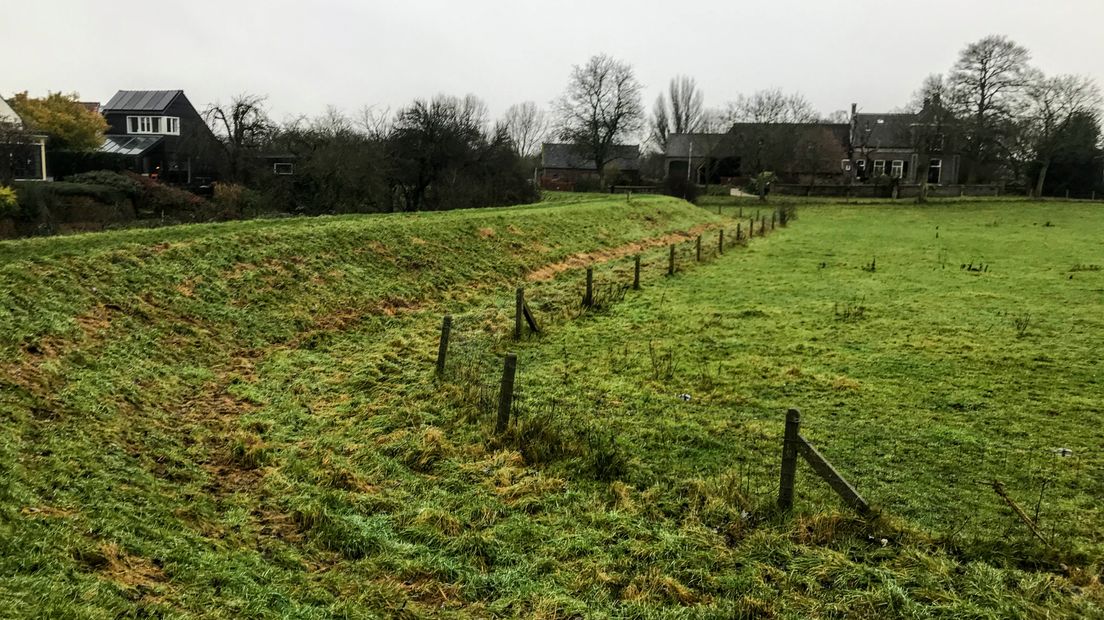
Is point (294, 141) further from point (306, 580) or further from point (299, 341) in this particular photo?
point (306, 580)

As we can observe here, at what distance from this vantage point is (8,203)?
26297 millimetres

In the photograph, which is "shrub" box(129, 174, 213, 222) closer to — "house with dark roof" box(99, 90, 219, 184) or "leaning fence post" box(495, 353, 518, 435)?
"house with dark roof" box(99, 90, 219, 184)

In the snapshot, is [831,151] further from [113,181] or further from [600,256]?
[113,181]

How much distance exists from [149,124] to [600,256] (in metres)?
55.1

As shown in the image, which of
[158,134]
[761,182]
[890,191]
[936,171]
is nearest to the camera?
[761,182]

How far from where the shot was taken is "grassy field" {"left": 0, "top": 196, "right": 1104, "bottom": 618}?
6.09 metres

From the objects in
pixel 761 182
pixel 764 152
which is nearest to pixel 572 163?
pixel 764 152

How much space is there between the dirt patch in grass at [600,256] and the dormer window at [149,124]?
166ft

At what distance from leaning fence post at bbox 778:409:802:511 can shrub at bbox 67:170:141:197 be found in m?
36.5

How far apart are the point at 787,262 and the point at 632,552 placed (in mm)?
22660

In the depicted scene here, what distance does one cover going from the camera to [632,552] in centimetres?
684

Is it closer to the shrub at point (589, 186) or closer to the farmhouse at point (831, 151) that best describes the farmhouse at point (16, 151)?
the shrub at point (589, 186)

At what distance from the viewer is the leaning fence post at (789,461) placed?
7.26 metres

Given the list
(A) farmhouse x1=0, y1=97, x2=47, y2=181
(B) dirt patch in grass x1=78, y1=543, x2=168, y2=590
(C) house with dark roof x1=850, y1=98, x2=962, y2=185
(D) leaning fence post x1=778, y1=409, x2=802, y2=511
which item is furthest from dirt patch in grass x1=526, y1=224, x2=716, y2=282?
(C) house with dark roof x1=850, y1=98, x2=962, y2=185
